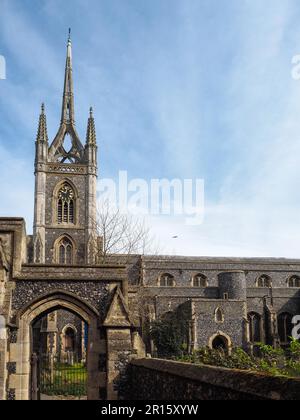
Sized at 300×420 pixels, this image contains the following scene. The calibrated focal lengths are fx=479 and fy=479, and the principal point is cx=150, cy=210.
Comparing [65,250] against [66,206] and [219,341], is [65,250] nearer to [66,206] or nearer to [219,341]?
[66,206]

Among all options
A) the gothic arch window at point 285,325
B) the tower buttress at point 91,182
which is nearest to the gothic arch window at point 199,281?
the gothic arch window at point 285,325

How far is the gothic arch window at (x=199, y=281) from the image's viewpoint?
140ft

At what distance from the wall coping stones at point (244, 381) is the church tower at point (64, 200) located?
106 ft

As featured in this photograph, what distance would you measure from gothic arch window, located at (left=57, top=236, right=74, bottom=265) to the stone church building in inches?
3.5

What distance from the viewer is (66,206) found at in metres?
44.2

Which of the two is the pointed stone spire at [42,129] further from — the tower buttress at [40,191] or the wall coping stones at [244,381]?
the wall coping stones at [244,381]

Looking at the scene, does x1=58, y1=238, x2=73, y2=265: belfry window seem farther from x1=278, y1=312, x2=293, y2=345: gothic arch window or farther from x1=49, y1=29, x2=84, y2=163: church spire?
x1=278, y1=312, x2=293, y2=345: gothic arch window

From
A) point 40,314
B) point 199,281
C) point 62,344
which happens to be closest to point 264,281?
point 199,281

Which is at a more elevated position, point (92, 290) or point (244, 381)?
point (92, 290)

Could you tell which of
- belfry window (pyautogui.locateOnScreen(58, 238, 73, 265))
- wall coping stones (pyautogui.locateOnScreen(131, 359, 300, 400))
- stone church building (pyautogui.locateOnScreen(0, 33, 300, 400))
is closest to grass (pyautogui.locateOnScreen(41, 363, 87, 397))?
stone church building (pyautogui.locateOnScreen(0, 33, 300, 400))

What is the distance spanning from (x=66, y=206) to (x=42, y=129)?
838 centimetres

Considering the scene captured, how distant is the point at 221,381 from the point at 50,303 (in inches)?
303
